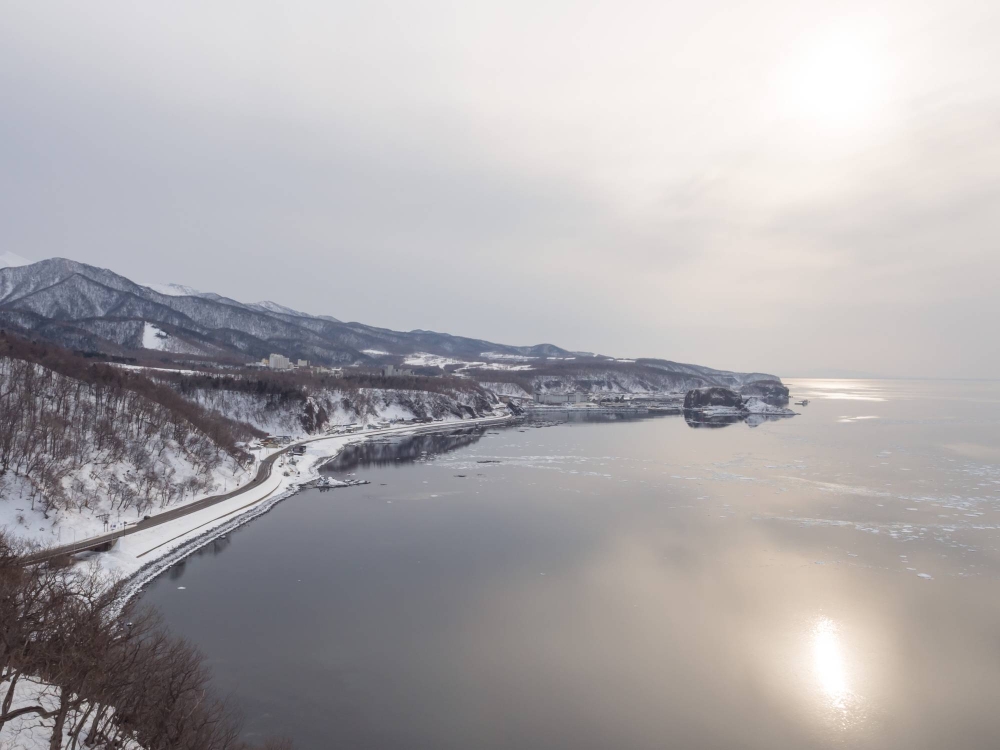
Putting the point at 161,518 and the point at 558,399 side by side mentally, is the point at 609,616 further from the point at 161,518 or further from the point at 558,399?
the point at 558,399

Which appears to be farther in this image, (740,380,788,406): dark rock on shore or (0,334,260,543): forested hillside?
(740,380,788,406): dark rock on shore

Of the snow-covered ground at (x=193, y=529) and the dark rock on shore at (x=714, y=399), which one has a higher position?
the dark rock on shore at (x=714, y=399)

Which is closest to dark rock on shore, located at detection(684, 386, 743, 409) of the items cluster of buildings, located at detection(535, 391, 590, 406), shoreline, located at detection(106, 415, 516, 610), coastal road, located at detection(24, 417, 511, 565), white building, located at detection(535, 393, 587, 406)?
cluster of buildings, located at detection(535, 391, 590, 406)

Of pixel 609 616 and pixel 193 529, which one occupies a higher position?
pixel 193 529

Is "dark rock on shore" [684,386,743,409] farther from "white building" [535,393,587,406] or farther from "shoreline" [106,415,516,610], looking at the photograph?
"shoreline" [106,415,516,610]

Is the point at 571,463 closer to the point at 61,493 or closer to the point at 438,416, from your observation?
the point at 61,493

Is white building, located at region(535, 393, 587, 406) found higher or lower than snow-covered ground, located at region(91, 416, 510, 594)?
higher

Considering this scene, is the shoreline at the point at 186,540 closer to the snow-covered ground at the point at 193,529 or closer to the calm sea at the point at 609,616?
the snow-covered ground at the point at 193,529

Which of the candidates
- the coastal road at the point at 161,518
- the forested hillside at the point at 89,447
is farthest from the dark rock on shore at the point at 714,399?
the forested hillside at the point at 89,447

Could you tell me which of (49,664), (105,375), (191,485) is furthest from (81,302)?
(49,664)

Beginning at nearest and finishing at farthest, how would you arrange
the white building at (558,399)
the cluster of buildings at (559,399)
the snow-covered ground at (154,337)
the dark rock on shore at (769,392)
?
the dark rock on shore at (769,392)
the snow-covered ground at (154,337)
the cluster of buildings at (559,399)
the white building at (558,399)

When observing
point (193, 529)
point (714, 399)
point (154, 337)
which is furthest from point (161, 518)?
point (154, 337)
